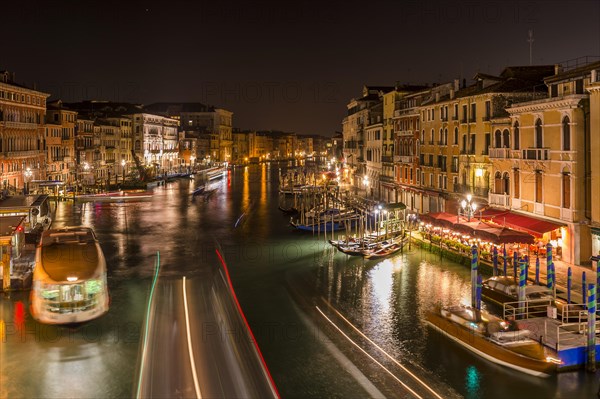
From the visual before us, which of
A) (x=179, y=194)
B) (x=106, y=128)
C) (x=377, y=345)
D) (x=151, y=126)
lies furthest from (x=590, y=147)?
(x=151, y=126)

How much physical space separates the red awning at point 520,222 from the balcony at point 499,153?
262 centimetres

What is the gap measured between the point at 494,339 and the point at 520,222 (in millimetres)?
11457

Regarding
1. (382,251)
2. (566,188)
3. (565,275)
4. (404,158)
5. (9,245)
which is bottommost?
(565,275)

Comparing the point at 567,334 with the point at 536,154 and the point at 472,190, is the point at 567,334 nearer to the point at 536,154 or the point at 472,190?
the point at 536,154

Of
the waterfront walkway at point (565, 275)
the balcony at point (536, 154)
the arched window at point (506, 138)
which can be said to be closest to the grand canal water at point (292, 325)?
the waterfront walkway at point (565, 275)

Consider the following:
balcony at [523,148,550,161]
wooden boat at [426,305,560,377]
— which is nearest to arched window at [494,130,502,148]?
balcony at [523,148,550,161]

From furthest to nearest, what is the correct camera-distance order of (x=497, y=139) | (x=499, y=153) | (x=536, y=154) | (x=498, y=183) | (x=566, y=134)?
(x=497, y=139)
(x=498, y=183)
(x=499, y=153)
(x=536, y=154)
(x=566, y=134)

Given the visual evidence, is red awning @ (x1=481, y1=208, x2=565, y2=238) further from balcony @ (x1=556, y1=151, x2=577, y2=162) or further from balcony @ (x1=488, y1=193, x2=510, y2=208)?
balcony @ (x1=556, y1=151, x2=577, y2=162)

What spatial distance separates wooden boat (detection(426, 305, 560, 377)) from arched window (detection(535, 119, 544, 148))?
36.2 feet

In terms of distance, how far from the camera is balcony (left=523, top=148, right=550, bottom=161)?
78.6 ft

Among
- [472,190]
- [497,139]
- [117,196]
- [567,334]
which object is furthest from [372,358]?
[117,196]

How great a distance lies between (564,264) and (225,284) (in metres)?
13.5

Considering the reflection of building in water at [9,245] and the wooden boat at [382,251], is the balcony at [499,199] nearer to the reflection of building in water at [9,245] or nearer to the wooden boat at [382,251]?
the wooden boat at [382,251]

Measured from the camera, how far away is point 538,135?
24.7 m
